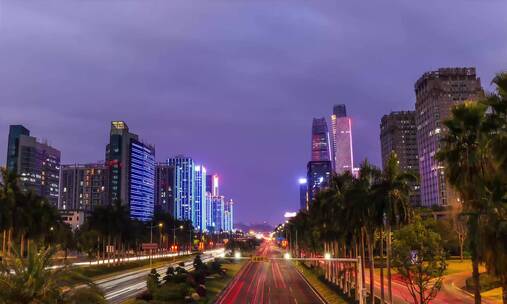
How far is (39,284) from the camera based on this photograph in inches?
795

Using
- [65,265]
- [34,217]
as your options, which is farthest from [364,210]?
[34,217]

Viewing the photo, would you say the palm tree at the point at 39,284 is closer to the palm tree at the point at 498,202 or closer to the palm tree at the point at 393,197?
the palm tree at the point at 498,202

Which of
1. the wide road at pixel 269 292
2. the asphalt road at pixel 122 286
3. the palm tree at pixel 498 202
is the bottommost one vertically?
the wide road at pixel 269 292

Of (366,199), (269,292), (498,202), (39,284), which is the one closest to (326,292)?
(269,292)

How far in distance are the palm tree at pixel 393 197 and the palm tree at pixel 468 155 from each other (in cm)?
1536

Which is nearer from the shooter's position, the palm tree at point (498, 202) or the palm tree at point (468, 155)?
the palm tree at point (498, 202)

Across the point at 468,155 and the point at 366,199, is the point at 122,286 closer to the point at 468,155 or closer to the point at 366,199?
the point at 366,199

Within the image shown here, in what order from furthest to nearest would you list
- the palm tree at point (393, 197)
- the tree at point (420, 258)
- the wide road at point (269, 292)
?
1. the wide road at point (269, 292)
2. the palm tree at point (393, 197)
3. the tree at point (420, 258)

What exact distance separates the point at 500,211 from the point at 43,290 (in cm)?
2108

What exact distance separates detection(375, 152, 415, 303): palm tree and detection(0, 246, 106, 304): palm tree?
31.6 metres

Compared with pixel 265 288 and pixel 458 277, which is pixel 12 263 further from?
pixel 458 277

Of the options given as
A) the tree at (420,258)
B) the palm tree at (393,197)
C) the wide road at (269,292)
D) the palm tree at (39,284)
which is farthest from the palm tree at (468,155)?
the wide road at (269,292)

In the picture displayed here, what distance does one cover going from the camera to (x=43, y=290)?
20062 mm

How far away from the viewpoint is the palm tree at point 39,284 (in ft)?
65.3
